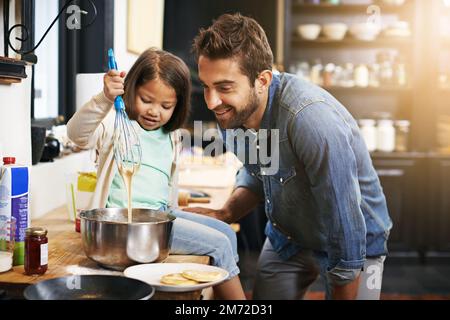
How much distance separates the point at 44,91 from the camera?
1.63 m

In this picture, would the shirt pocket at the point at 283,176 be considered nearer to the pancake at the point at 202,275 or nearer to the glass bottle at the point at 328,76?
the pancake at the point at 202,275

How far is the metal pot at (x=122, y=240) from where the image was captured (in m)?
0.96

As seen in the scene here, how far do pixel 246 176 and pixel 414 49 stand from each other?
219 cm

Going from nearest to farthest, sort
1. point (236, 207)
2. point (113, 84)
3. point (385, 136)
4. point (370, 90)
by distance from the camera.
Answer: point (113, 84) → point (236, 207) → point (385, 136) → point (370, 90)

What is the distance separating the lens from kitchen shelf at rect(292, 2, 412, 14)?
349 centimetres

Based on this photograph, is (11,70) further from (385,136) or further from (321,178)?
(385,136)

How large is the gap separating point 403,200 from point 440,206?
0.19 meters

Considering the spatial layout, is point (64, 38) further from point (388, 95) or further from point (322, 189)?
point (388, 95)

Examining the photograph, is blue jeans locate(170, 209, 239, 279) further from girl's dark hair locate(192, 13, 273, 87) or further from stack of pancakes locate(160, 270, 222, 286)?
girl's dark hair locate(192, 13, 273, 87)

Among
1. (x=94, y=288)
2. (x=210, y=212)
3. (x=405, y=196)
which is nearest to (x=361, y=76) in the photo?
(x=405, y=196)

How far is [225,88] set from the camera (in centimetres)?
105

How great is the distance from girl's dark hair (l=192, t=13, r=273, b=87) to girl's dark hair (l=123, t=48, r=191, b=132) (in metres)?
0.09

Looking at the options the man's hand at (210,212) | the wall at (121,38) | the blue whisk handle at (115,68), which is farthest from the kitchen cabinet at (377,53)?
the blue whisk handle at (115,68)

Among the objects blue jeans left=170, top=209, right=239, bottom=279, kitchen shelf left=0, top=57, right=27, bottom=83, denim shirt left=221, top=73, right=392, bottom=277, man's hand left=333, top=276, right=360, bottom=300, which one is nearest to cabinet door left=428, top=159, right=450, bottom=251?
denim shirt left=221, top=73, right=392, bottom=277
